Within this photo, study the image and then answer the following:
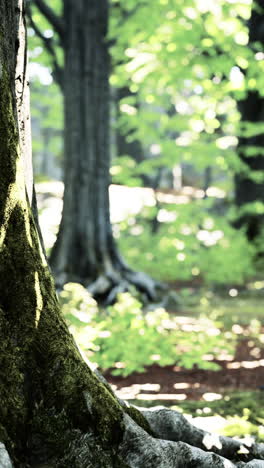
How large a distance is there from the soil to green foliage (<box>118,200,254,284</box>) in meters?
7.08

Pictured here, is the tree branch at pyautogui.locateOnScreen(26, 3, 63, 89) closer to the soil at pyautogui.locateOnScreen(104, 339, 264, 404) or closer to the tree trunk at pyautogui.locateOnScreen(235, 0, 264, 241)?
the tree trunk at pyautogui.locateOnScreen(235, 0, 264, 241)

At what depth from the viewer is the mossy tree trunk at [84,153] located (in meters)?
10.7

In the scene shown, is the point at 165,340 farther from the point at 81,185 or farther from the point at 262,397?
the point at 81,185

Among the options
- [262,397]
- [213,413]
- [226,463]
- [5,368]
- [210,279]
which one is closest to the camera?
[5,368]

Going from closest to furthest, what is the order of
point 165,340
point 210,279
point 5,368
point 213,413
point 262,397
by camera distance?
1. point 5,368
2. point 213,413
3. point 262,397
4. point 165,340
5. point 210,279

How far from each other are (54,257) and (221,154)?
21.6 ft

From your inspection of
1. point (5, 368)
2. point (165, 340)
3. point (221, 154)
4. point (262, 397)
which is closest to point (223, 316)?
point (165, 340)

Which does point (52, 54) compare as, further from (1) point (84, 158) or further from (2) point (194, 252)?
(2) point (194, 252)

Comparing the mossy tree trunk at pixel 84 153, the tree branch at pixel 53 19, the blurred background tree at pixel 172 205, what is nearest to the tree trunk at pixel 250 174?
the blurred background tree at pixel 172 205

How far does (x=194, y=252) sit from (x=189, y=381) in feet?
31.2

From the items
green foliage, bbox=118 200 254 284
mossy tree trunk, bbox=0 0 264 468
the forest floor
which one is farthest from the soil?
green foliage, bbox=118 200 254 284

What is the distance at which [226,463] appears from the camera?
10.6ft

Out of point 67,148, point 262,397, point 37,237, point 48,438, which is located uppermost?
point 67,148

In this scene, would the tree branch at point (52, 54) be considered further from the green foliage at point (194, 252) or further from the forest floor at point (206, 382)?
the forest floor at point (206, 382)
